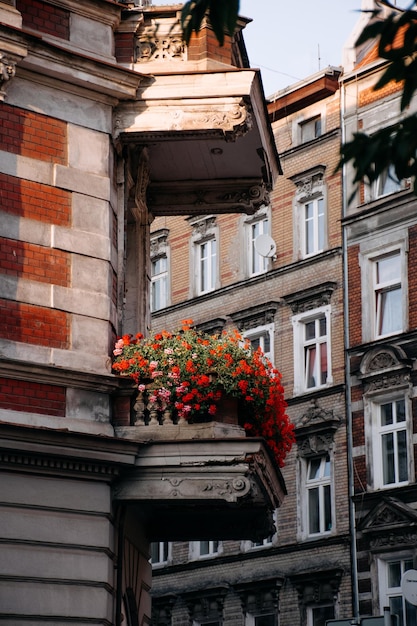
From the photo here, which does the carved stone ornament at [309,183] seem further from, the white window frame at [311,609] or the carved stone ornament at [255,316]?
the white window frame at [311,609]

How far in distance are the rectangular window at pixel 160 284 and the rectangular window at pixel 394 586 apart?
13.0 meters

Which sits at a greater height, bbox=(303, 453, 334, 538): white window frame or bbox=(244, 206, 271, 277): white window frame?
bbox=(244, 206, 271, 277): white window frame

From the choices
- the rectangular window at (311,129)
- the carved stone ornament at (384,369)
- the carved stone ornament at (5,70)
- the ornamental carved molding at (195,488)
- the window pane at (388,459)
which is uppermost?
the rectangular window at (311,129)

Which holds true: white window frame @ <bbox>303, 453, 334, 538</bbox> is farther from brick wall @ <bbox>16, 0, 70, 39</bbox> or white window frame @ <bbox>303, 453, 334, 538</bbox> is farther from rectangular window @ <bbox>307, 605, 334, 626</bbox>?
brick wall @ <bbox>16, 0, 70, 39</bbox>

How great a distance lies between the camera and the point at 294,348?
39.2 meters

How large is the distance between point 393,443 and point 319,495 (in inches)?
118

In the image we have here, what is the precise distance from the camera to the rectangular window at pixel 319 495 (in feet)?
123

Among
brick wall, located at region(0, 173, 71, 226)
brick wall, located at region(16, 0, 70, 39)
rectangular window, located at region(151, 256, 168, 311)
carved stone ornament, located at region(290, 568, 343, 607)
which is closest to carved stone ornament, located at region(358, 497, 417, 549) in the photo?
carved stone ornament, located at region(290, 568, 343, 607)

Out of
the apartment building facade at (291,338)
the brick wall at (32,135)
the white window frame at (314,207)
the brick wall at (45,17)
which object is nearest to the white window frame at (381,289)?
the apartment building facade at (291,338)

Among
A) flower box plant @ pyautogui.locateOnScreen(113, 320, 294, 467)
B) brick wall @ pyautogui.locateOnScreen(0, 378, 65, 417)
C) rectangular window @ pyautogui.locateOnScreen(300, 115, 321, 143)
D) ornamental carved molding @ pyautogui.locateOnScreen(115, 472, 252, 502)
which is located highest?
rectangular window @ pyautogui.locateOnScreen(300, 115, 321, 143)

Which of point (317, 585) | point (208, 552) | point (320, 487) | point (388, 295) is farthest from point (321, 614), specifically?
point (388, 295)

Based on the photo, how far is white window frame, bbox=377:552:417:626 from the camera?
3481 cm

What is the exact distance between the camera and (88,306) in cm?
1594

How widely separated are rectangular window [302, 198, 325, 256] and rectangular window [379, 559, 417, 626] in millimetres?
9212
